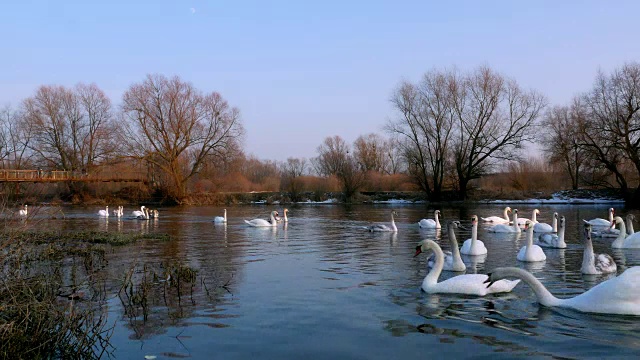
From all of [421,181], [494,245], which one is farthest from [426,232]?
[421,181]

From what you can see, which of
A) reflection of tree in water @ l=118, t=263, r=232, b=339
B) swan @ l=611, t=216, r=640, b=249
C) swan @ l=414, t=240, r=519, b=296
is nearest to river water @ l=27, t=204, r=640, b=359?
reflection of tree in water @ l=118, t=263, r=232, b=339

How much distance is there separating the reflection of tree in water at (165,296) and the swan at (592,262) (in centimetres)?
679

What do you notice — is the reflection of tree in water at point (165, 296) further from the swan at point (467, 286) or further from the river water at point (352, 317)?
the swan at point (467, 286)

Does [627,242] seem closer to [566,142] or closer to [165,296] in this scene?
[165,296]

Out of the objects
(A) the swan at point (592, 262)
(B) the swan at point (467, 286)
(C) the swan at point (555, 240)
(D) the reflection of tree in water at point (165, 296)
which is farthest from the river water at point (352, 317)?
(C) the swan at point (555, 240)

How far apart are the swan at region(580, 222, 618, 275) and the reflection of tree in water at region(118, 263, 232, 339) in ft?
22.3

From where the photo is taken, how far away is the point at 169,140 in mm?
52875

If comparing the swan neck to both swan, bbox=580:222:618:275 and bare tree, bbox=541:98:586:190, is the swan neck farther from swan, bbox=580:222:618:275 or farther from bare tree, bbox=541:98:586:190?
bare tree, bbox=541:98:586:190

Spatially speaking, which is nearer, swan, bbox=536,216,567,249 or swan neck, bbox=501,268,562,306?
swan neck, bbox=501,268,562,306

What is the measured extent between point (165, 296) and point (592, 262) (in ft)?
26.0

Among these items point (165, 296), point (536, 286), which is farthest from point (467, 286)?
point (165, 296)

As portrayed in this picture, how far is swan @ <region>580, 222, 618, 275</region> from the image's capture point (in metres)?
10.9

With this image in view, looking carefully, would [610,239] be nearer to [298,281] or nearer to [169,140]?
[298,281]

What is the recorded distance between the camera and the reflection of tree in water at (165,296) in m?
7.71
